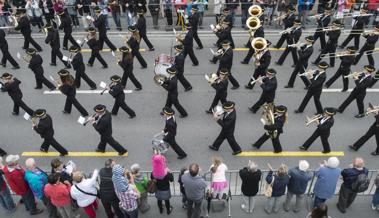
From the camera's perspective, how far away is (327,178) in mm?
8586

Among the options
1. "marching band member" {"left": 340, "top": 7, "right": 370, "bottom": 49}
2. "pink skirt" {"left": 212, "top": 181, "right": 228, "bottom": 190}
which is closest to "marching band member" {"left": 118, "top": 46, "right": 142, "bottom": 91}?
"pink skirt" {"left": 212, "top": 181, "right": 228, "bottom": 190}

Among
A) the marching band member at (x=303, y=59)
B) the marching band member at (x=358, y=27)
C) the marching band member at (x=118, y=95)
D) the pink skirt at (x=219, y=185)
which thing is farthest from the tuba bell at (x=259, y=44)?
the pink skirt at (x=219, y=185)

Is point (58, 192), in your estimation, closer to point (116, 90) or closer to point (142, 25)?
point (116, 90)

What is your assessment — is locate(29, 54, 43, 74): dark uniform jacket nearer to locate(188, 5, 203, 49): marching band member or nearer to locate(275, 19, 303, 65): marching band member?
locate(188, 5, 203, 49): marching band member

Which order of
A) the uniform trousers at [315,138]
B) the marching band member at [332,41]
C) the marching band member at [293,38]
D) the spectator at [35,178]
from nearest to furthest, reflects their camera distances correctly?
the spectator at [35,178] < the uniform trousers at [315,138] < the marching band member at [332,41] < the marching band member at [293,38]

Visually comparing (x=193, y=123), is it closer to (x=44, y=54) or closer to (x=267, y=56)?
(x=267, y=56)

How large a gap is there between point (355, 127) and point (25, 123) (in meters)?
9.41

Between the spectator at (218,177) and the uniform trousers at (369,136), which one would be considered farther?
the uniform trousers at (369,136)

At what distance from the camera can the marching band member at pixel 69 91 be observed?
11913 mm

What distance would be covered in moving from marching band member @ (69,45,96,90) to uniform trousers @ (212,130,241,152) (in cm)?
487

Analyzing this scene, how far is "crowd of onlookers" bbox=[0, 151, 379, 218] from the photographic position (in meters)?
8.25

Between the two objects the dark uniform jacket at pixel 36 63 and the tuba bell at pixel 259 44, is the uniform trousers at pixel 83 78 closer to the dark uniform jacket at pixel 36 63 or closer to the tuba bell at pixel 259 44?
the dark uniform jacket at pixel 36 63

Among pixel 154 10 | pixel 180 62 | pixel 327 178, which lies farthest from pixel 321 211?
pixel 154 10

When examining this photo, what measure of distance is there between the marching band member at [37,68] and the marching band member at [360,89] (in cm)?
896
